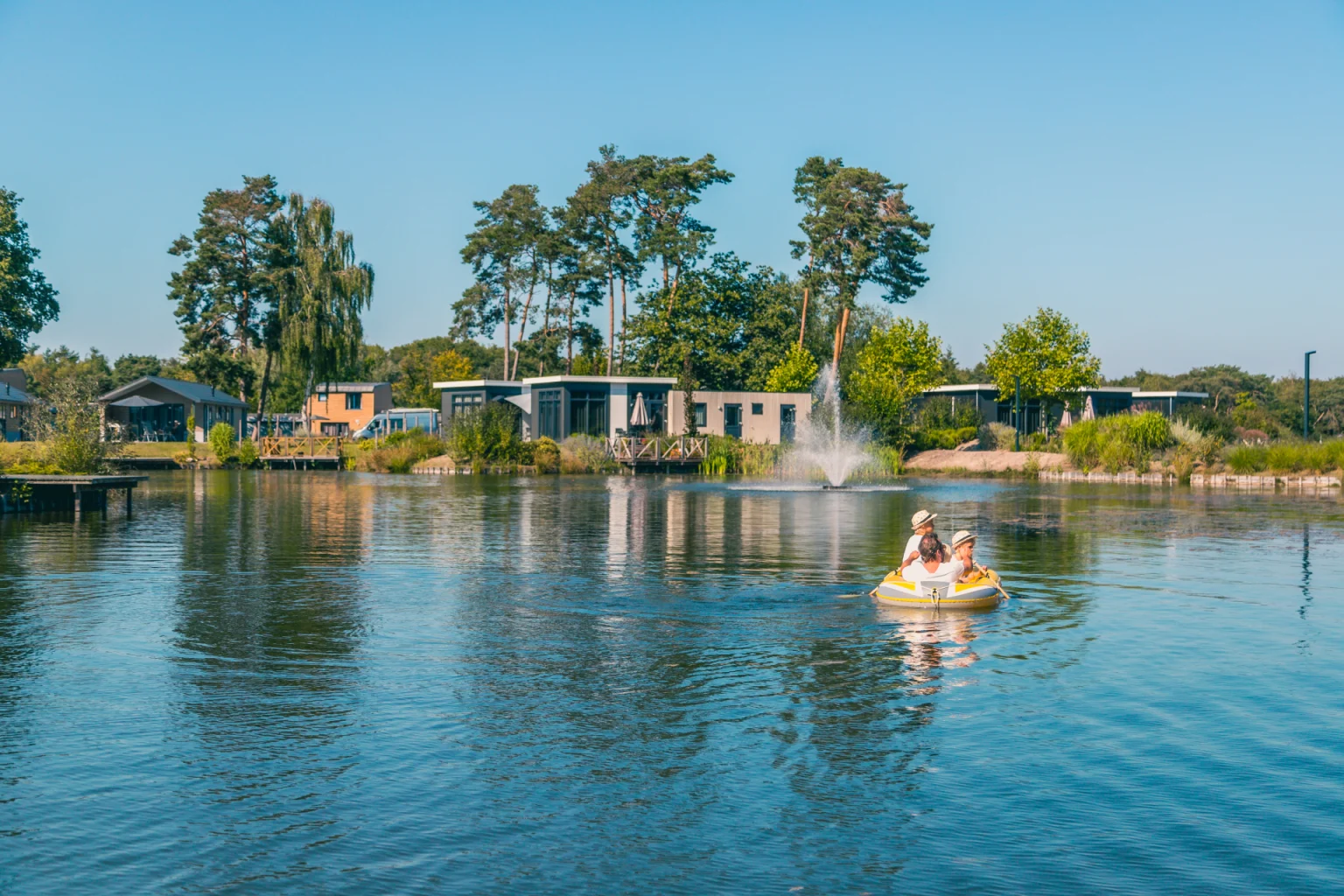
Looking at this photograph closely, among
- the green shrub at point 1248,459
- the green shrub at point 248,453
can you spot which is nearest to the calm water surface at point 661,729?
the green shrub at point 1248,459

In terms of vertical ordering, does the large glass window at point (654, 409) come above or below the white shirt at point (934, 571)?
above

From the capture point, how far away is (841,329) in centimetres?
7075

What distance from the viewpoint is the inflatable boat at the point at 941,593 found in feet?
48.7

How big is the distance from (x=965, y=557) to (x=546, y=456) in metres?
40.4

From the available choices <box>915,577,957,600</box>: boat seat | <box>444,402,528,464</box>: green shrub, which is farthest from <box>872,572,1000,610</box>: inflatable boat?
<box>444,402,528,464</box>: green shrub

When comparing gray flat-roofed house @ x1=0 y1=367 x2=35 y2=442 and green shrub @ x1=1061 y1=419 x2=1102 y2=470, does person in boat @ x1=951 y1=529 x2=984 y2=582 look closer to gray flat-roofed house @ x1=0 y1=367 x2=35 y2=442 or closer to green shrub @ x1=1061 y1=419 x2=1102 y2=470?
green shrub @ x1=1061 y1=419 x2=1102 y2=470

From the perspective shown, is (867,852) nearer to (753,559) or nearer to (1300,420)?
(753,559)

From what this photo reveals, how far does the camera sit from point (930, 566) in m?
15.1

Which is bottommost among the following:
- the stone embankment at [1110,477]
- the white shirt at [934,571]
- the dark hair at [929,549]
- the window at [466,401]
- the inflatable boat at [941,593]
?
the inflatable boat at [941,593]

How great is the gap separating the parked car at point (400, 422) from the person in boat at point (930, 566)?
62.7 metres

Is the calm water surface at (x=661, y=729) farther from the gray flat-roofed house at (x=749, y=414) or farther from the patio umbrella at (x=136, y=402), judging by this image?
the patio umbrella at (x=136, y=402)

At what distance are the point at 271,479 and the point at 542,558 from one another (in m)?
32.9

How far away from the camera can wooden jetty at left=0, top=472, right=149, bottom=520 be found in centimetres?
2922

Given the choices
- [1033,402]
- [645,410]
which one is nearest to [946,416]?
[1033,402]
